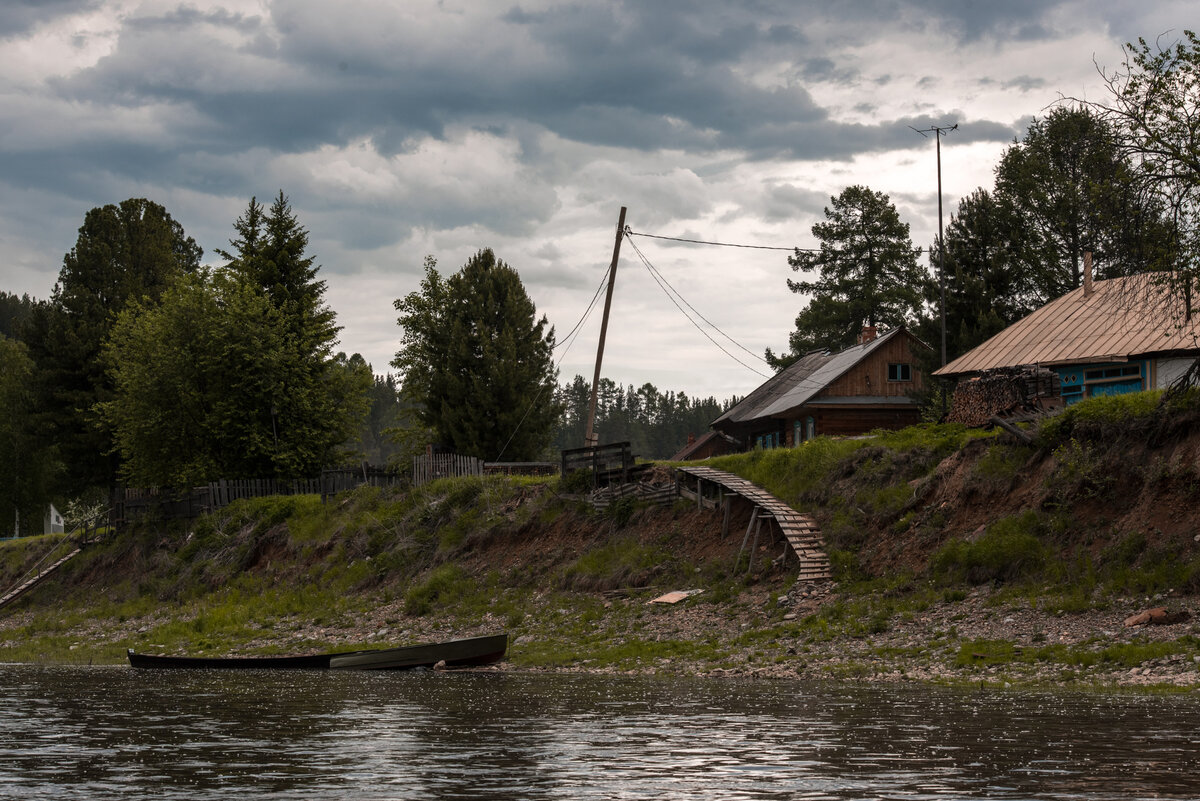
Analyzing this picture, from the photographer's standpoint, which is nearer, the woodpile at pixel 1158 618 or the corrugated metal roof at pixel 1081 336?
the woodpile at pixel 1158 618

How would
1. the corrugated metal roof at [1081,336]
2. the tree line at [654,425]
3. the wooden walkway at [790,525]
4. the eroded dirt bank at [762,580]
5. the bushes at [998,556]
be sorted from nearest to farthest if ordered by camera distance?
the eroded dirt bank at [762,580] → the bushes at [998,556] → the wooden walkway at [790,525] → the corrugated metal roof at [1081,336] → the tree line at [654,425]

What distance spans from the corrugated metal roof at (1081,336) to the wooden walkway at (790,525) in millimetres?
12056

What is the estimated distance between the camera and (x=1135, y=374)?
3797 cm

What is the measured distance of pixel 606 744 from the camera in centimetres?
1570

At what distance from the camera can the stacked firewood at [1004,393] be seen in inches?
1406

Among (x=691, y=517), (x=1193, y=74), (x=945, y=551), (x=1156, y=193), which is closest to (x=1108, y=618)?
(x=945, y=551)

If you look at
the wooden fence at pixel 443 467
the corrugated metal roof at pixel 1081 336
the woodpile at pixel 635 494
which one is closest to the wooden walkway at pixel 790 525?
the woodpile at pixel 635 494

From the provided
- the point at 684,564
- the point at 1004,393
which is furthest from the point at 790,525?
the point at 1004,393

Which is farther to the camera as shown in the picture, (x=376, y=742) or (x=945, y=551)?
(x=945, y=551)

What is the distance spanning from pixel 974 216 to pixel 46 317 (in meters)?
52.3

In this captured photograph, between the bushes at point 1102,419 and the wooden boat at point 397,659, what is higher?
→ the bushes at point 1102,419

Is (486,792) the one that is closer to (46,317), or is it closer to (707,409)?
(46,317)

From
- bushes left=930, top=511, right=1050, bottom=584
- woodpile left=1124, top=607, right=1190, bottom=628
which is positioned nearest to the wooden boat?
bushes left=930, top=511, right=1050, bottom=584

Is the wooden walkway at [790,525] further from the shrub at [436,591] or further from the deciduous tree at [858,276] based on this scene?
the deciduous tree at [858,276]
